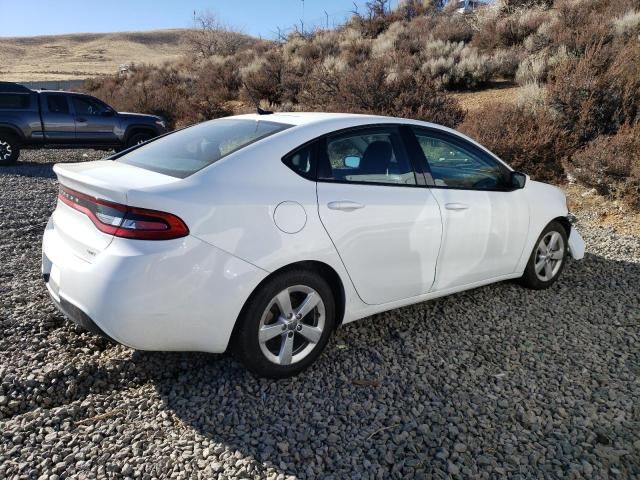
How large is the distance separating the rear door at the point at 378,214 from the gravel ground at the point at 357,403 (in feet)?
1.69

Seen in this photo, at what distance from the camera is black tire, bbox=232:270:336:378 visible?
2953mm

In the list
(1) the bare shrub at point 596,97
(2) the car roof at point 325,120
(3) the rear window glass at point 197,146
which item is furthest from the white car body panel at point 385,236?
(1) the bare shrub at point 596,97

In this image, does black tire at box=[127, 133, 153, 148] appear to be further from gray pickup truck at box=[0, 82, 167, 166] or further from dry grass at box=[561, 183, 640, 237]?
dry grass at box=[561, 183, 640, 237]

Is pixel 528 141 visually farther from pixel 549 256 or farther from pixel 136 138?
pixel 136 138

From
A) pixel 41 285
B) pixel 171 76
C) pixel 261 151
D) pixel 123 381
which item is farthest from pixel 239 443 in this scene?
pixel 171 76

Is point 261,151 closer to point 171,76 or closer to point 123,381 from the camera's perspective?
point 123,381

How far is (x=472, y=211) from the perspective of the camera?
3945 millimetres

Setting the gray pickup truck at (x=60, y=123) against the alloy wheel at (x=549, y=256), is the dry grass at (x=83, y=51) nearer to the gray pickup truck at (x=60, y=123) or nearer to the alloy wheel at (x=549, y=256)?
the gray pickup truck at (x=60, y=123)

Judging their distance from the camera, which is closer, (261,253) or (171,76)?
(261,253)

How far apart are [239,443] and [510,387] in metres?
1.66

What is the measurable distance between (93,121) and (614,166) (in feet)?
37.7

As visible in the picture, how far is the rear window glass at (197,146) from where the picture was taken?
3.15 m

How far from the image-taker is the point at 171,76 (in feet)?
87.0

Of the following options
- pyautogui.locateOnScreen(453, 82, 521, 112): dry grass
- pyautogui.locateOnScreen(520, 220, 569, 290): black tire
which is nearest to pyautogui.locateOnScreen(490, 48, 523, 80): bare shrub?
pyautogui.locateOnScreen(453, 82, 521, 112): dry grass
